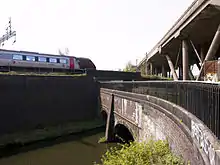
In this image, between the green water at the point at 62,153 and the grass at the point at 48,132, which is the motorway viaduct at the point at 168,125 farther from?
the grass at the point at 48,132

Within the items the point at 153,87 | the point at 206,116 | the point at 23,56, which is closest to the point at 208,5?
the point at 153,87

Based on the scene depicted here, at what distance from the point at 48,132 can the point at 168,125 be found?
15021 mm

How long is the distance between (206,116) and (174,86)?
2.93 meters

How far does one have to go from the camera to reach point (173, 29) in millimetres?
15820

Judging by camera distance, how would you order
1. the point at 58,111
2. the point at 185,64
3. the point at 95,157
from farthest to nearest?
1. the point at 58,111
2. the point at 185,64
3. the point at 95,157

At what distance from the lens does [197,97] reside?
5055 millimetres

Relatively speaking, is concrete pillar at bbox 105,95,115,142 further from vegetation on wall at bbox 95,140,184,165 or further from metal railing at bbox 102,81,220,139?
vegetation on wall at bbox 95,140,184,165

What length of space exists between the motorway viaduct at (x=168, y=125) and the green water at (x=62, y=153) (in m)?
2.66

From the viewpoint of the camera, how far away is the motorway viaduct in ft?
12.0

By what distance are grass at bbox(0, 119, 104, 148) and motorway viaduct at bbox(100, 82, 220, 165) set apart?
643 centimetres

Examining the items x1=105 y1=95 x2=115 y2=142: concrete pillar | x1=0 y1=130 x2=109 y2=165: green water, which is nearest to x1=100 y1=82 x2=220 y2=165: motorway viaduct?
A: x1=105 y1=95 x2=115 y2=142: concrete pillar

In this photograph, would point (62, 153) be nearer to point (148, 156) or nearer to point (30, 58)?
point (148, 156)

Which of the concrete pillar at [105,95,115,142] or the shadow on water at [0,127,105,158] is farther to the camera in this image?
the concrete pillar at [105,95,115,142]

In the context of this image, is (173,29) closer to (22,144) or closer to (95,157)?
(95,157)
